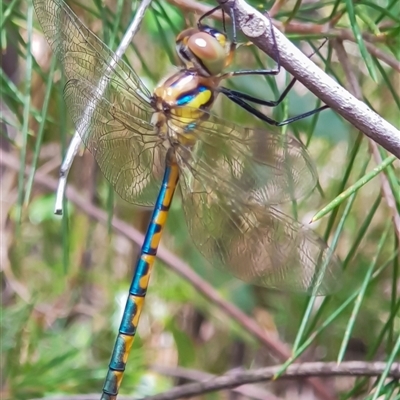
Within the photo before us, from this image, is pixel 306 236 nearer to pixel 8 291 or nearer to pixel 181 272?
pixel 181 272

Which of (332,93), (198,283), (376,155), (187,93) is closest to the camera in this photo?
(332,93)

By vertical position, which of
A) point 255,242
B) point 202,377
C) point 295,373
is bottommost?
point 202,377

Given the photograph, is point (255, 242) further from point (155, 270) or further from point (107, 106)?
point (155, 270)

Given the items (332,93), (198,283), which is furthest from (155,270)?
(332,93)

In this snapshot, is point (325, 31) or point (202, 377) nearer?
point (325, 31)

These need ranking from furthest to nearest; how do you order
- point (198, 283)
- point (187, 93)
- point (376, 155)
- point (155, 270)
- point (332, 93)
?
point (155, 270) < point (198, 283) < point (187, 93) < point (376, 155) < point (332, 93)

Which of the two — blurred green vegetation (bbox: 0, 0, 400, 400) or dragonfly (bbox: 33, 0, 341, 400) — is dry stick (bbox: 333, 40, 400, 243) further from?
blurred green vegetation (bbox: 0, 0, 400, 400)

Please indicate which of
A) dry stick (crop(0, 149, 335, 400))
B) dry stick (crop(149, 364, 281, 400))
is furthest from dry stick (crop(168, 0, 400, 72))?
dry stick (crop(149, 364, 281, 400))

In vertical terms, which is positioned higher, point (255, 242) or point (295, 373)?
point (255, 242)
